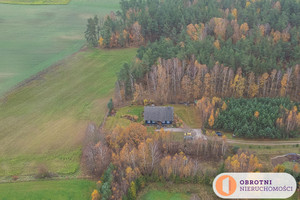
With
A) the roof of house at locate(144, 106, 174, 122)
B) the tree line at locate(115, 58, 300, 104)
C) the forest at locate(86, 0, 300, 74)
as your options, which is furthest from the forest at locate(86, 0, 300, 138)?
the roof of house at locate(144, 106, 174, 122)

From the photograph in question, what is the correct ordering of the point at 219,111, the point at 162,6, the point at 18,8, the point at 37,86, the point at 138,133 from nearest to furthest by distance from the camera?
the point at 138,133 → the point at 219,111 → the point at 37,86 → the point at 162,6 → the point at 18,8

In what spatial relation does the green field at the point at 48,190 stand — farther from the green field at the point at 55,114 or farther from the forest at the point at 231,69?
the forest at the point at 231,69

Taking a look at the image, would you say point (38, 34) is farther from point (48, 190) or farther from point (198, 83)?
point (48, 190)

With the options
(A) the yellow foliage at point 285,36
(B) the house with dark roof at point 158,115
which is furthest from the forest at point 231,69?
(B) the house with dark roof at point 158,115

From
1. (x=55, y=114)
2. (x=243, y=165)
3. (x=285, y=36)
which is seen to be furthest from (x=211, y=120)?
(x=285, y=36)

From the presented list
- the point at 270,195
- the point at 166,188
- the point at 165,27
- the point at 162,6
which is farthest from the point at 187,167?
the point at 162,6

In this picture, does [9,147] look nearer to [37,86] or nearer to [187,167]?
[37,86]

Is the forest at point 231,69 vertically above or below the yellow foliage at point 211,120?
above
